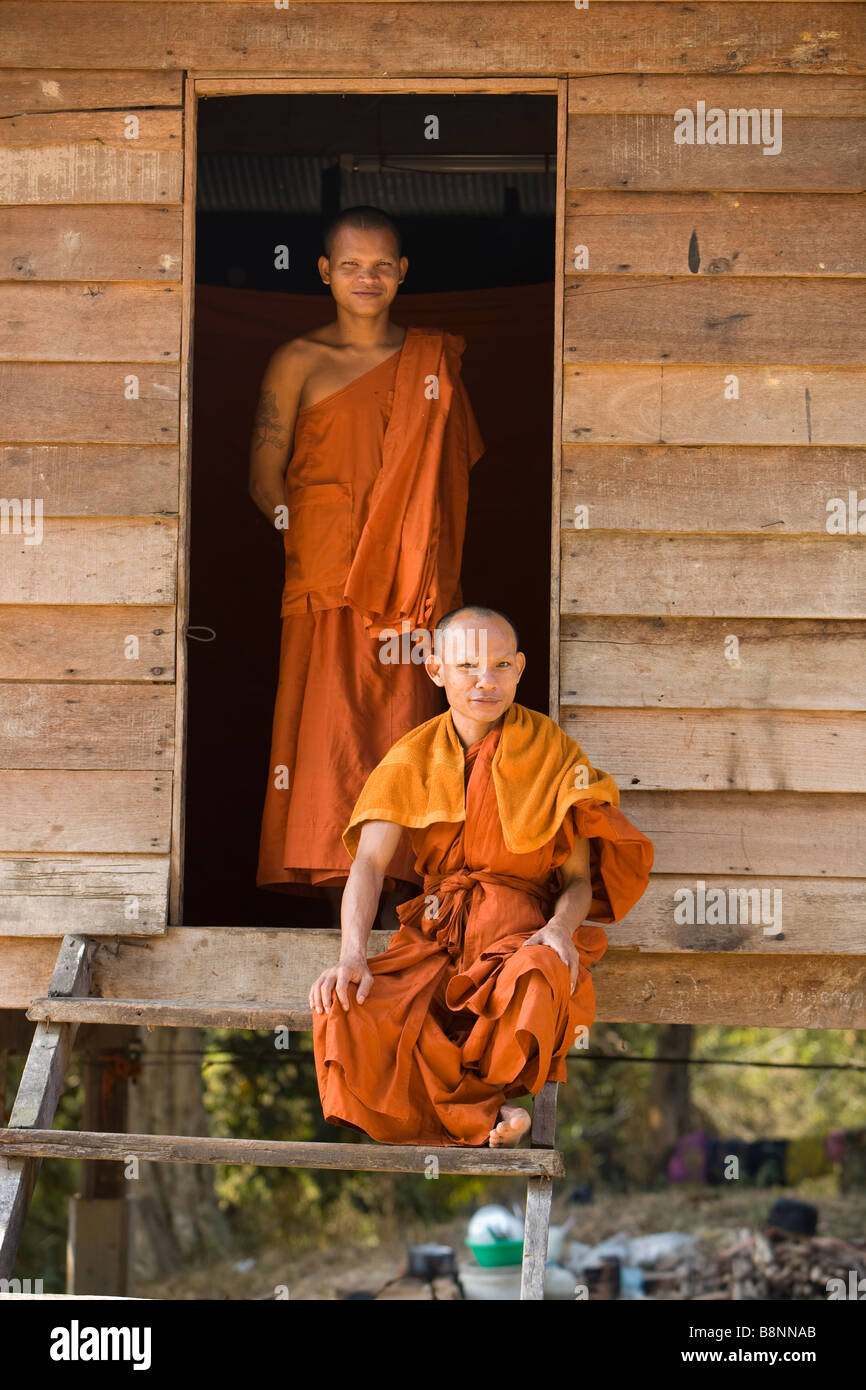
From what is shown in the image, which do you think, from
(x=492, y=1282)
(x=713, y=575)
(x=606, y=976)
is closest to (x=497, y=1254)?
(x=492, y=1282)

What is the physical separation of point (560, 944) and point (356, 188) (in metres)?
3.78

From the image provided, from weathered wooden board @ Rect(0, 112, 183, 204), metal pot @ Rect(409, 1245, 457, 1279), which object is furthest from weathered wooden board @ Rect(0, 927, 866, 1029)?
metal pot @ Rect(409, 1245, 457, 1279)

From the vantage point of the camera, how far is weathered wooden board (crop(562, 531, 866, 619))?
12.6 ft

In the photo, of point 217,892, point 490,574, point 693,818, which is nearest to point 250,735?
point 217,892

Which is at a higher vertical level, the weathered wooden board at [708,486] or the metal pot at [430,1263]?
the weathered wooden board at [708,486]

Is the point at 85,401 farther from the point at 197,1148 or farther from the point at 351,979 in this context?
the point at 197,1148

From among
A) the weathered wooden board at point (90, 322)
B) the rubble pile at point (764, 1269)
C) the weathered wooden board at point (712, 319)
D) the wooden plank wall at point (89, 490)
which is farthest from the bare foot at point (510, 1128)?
the rubble pile at point (764, 1269)

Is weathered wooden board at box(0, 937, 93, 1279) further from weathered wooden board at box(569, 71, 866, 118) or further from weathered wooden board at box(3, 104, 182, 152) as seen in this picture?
weathered wooden board at box(569, 71, 866, 118)

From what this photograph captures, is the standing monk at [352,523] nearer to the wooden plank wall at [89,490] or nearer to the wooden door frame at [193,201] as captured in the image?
the wooden door frame at [193,201]

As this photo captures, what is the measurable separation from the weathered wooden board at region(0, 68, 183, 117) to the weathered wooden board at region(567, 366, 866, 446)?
1.32 meters

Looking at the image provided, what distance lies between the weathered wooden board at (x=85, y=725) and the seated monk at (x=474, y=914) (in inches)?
26.6

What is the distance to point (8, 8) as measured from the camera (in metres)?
4.05

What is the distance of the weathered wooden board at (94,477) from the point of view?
3.91 meters

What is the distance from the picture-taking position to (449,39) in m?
3.98
